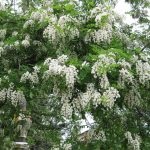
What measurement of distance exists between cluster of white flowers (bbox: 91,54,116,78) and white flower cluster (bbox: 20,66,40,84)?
1.36 m

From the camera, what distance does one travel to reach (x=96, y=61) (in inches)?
324

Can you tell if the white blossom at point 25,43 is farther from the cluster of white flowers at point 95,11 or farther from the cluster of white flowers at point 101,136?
the cluster of white flowers at point 101,136

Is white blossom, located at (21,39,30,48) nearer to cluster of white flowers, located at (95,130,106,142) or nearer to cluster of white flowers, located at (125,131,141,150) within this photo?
cluster of white flowers, located at (95,130,106,142)

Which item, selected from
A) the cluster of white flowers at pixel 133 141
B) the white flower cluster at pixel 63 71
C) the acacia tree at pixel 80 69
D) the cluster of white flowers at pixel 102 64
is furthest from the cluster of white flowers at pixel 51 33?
the cluster of white flowers at pixel 133 141

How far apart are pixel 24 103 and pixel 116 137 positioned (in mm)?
2044

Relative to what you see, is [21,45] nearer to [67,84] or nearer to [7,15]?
[7,15]

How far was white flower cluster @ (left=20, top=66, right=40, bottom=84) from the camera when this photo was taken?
8.92 meters

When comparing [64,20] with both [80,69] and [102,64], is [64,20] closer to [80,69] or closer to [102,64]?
[80,69]

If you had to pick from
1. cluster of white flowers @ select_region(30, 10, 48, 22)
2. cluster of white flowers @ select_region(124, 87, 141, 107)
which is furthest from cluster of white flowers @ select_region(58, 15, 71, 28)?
cluster of white flowers @ select_region(124, 87, 141, 107)

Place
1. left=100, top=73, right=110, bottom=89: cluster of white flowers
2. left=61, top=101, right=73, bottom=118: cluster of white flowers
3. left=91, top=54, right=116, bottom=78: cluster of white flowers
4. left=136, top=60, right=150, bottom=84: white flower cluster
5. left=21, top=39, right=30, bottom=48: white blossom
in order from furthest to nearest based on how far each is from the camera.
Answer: left=21, top=39, right=30, bottom=48: white blossom
left=136, top=60, right=150, bottom=84: white flower cluster
left=61, top=101, right=73, bottom=118: cluster of white flowers
left=100, top=73, right=110, bottom=89: cluster of white flowers
left=91, top=54, right=116, bottom=78: cluster of white flowers

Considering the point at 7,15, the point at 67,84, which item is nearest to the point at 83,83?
the point at 67,84

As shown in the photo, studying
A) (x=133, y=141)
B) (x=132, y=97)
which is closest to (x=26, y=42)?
(x=132, y=97)

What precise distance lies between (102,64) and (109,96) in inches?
23.8

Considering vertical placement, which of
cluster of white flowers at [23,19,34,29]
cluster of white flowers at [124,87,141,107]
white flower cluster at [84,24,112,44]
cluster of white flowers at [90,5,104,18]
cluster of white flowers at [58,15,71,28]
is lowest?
cluster of white flowers at [124,87,141,107]
